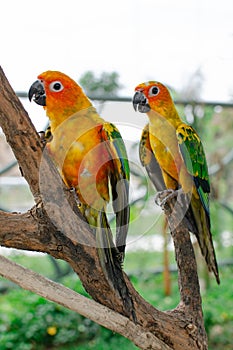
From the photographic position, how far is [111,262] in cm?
90

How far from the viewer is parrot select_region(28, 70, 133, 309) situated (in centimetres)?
90

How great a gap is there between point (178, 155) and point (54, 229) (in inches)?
13.9

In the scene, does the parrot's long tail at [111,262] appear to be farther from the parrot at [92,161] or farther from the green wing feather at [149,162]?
the green wing feather at [149,162]

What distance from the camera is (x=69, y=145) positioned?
91cm

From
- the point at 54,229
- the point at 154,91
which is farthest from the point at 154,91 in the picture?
the point at 54,229

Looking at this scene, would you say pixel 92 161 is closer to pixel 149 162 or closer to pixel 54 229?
pixel 54 229

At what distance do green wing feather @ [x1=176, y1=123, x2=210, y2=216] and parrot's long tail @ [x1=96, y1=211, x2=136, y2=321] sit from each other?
0.26m

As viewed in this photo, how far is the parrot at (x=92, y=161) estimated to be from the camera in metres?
0.90

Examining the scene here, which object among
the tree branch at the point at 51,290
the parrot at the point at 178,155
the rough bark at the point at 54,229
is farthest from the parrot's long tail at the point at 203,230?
the tree branch at the point at 51,290

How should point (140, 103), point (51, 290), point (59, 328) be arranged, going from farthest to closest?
1. point (59, 328)
2. point (140, 103)
3. point (51, 290)

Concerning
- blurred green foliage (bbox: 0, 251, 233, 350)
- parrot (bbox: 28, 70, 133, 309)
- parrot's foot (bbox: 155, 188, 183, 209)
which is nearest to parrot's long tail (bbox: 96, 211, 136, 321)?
parrot (bbox: 28, 70, 133, 309)

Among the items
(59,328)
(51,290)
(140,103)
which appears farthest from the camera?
(59,328)

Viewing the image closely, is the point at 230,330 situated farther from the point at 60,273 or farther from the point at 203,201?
the point at 203,201

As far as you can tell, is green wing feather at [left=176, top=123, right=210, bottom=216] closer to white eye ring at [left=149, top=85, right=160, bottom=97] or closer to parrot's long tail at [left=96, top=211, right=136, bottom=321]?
white eye ring at [left=149, top=85, right=160, bottom=97]
